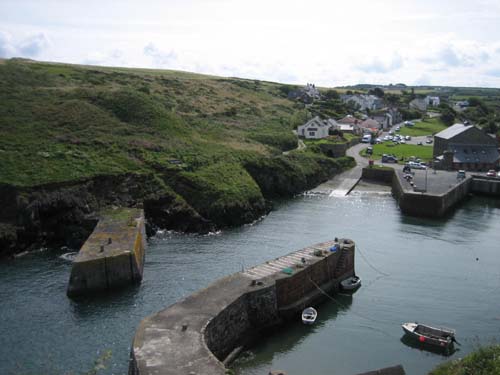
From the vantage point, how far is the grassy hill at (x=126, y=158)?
53.3 meters

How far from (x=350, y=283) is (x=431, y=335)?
892cm

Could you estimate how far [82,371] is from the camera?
2683 cm

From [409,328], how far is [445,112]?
148858 millimetres

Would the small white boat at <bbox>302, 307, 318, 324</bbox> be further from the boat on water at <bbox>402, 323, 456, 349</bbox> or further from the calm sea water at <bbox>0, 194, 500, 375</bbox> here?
the boat on water at <bbox>402, 323, 456, 349</bbox>

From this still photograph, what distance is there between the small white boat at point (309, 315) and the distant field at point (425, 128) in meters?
107

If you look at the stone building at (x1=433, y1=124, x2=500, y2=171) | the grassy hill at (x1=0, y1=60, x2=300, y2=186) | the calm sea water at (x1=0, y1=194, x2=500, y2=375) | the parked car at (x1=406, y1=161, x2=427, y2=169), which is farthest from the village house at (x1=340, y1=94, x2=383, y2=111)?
the calm sea water at (x1=0, y1=194, x2=500, y2=375)

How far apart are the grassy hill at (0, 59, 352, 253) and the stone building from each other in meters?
17.4

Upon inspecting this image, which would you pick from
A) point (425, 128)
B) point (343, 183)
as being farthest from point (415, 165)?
point (425, 128)

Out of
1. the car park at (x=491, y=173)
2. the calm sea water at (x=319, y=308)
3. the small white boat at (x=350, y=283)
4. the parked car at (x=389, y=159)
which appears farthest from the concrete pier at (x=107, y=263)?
the car park at (x=491, y=173)

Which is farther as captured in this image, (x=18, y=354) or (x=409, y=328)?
(x=409, y=328)

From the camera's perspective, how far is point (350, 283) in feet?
128

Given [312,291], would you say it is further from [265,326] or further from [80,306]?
[80,306]

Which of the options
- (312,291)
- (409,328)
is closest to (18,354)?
(312,291)

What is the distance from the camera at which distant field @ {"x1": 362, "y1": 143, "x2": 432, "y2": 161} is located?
97625 mm
